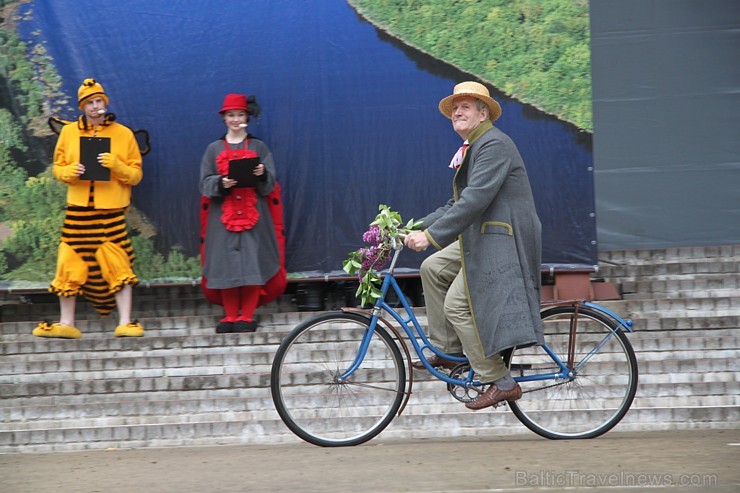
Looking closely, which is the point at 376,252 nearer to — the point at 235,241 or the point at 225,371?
the point at 225,371

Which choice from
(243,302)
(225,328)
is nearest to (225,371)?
(225,328)

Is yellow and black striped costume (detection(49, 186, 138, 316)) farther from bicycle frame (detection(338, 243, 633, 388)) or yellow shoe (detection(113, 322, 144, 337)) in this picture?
bicycle frame (detection(338, 243, 633, 388))

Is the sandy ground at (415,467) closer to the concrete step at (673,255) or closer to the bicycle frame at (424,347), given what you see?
the bicycle frame at (424,347)

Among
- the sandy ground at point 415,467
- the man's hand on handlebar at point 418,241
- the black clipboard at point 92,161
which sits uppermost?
the black clipboard at point 92,161

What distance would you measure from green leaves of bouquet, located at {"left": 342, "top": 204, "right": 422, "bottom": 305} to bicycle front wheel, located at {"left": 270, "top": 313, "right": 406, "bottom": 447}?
190mm

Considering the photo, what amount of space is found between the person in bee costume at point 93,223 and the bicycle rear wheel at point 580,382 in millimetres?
3588

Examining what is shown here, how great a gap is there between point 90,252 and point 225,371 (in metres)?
A: 1.54

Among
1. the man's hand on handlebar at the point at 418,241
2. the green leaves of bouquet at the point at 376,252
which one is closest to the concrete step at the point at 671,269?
the green leaves of bouquet at the point at 376,252

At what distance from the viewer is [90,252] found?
345 inches

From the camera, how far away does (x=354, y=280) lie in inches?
366

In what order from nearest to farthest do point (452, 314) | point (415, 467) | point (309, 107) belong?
point (415, 467) → point (452, 314) → point (309, 107)

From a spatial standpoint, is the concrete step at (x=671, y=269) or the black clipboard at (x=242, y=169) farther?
the concrete step at (x=671, y=269)

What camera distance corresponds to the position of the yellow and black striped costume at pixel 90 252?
8.71 m

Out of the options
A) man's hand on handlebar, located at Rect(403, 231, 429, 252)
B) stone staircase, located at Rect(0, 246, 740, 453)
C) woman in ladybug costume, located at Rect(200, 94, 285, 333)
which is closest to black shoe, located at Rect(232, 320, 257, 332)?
woman in ladybug costume, located at Rect(200, 94, 285, 333)
